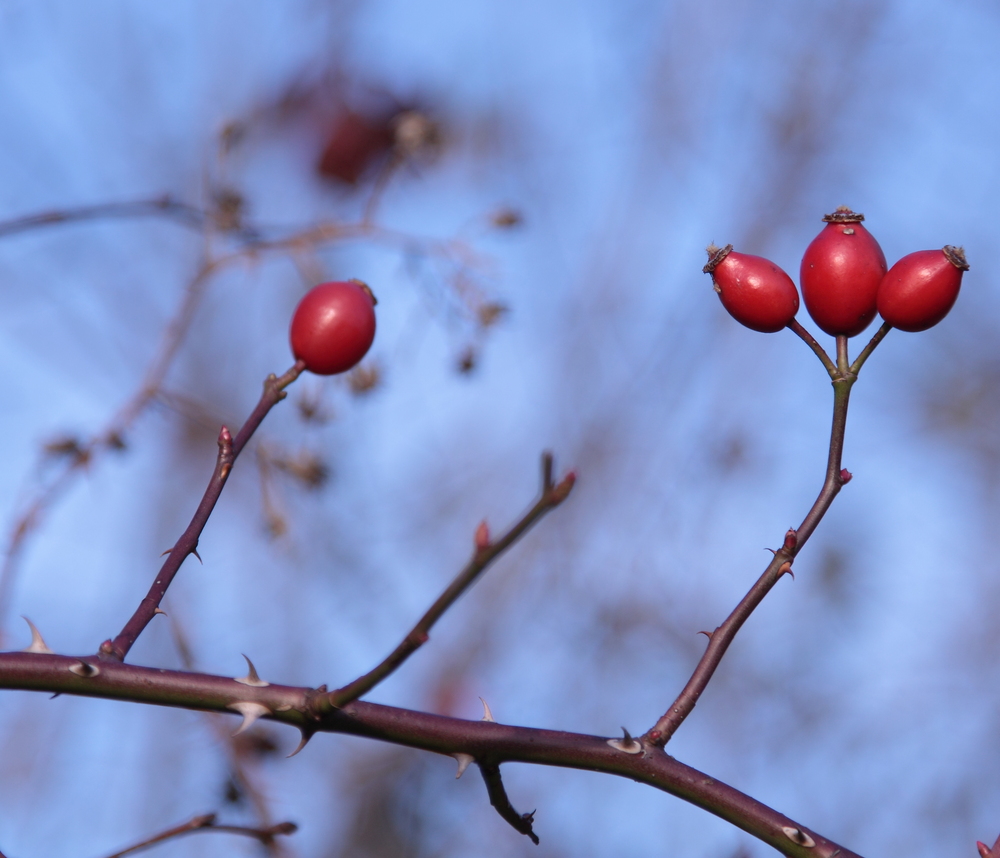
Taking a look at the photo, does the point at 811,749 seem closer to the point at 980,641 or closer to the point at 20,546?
the point at 980,641

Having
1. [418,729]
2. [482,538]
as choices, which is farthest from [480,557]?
[418,729]

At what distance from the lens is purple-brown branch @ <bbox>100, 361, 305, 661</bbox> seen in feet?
3.38

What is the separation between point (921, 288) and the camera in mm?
1158

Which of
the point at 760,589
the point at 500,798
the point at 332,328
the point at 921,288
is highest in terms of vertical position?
the point at 332,328

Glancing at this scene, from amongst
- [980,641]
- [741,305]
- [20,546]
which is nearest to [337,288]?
[741,305]

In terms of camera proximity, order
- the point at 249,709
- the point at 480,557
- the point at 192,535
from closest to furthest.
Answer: the point at 480,557 < the point at 249,709 < the point at 192,535

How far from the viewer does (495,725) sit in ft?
3.33

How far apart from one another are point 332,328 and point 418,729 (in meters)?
0.59

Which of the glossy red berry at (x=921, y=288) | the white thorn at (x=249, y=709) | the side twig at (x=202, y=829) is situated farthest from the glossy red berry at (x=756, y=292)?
the side twig at (x=202, y=829)

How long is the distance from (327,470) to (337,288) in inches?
45.4

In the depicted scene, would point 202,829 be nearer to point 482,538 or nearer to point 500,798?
point 500,798

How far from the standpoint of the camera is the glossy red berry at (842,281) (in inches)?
46.9

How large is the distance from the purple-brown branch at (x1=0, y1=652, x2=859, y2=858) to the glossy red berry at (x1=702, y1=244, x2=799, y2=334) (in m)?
0.58

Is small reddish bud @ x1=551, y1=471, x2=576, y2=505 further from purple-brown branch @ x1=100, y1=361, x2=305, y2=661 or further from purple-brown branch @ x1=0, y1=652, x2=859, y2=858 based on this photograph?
purple-brown branch @ x1=100, y1=361, x2=305, y2=661
